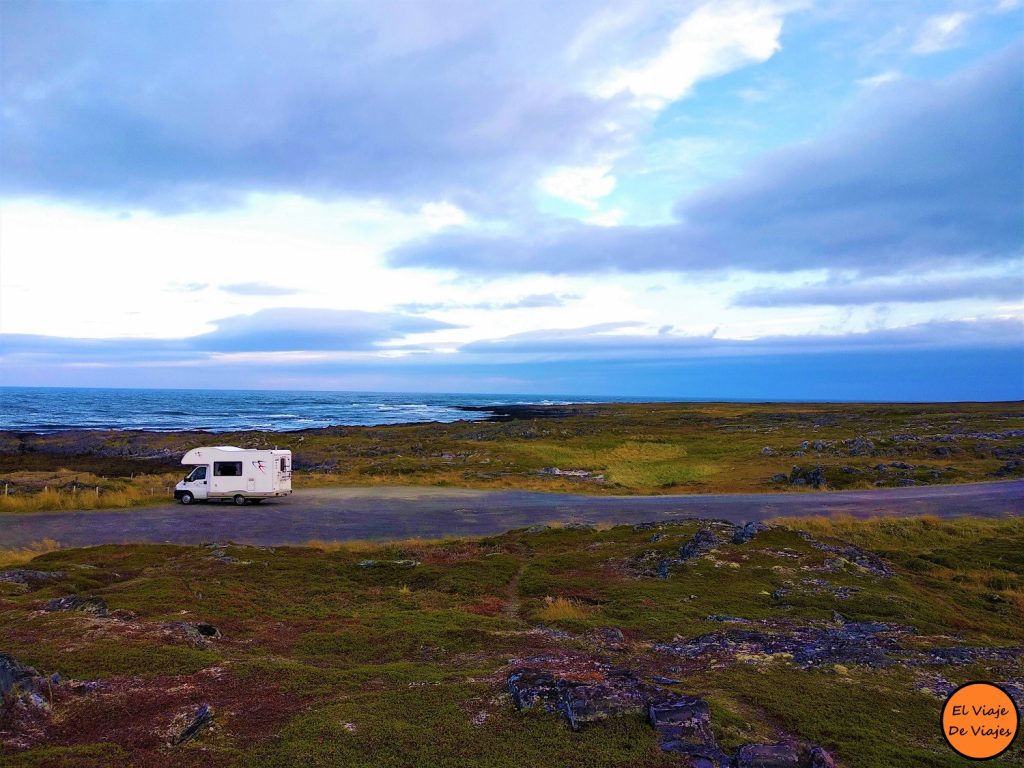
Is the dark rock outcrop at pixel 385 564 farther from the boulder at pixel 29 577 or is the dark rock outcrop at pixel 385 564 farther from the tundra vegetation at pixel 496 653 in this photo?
the boulder at pixel 29 577

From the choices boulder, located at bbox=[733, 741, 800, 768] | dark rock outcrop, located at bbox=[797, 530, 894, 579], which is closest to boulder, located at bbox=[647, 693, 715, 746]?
boulder, located at bbox=[733, 741, 800, 768]

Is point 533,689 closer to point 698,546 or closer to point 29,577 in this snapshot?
point 698,546

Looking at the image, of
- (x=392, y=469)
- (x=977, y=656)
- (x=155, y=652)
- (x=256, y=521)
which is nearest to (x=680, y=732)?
(x=977, y=656)

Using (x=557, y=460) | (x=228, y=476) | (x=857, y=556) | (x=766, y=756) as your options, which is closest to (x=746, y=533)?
(x=857, y=556)

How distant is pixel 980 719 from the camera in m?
3.64

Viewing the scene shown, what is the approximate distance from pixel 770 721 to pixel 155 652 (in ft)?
28.1

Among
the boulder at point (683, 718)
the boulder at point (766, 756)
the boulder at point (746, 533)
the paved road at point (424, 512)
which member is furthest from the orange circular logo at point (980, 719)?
the paved road at point (424, 512)

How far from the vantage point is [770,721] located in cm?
714

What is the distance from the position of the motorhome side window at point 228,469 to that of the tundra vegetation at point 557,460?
489 centimetres

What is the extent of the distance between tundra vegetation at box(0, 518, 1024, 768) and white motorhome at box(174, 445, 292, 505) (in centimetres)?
1328

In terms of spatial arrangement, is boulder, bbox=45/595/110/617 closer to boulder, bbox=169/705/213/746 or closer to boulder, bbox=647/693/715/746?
boulder, bbox=169/705/213/746

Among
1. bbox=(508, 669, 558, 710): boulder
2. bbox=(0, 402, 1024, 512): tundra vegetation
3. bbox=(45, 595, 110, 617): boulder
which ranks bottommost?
bbox=(0, 402, 1024, 512): tundra vegetation

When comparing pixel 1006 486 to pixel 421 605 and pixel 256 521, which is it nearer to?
pixel 421 605

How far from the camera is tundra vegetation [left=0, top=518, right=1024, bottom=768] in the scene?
6.41 m
